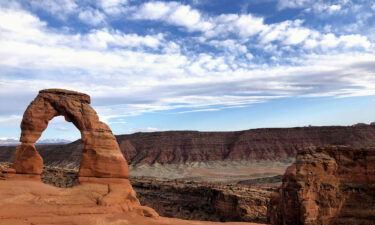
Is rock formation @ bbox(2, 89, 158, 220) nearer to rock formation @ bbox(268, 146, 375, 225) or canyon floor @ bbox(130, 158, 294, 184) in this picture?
rock formation @ bbox(268, 146, 375, 225)

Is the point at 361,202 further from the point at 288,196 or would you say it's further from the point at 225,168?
the point at 225,168

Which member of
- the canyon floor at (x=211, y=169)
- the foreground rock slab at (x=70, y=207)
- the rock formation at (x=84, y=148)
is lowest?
the canyon floor at (x=211, y=169)

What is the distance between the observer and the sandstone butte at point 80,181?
60.6 ft

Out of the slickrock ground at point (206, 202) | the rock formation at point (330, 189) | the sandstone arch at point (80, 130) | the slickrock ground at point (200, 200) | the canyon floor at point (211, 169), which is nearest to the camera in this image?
the rock formation at point (330, 189)

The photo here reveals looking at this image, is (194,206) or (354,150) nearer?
(354,150)

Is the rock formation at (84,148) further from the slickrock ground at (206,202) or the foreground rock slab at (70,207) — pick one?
the slickrock ground at (206,202)

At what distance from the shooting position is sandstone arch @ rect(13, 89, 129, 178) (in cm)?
2314

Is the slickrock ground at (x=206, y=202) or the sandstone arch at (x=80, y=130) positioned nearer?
the sandstone arch at (x=80, y=130)

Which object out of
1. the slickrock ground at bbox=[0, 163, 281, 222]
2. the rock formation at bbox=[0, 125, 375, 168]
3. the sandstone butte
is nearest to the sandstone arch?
the sandstone butte

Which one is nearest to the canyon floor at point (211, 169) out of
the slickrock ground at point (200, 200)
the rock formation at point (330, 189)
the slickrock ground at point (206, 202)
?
the slickrock ground at point (200, 200)

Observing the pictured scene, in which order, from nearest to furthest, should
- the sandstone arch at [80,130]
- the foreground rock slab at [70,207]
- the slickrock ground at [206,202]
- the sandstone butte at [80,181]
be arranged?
the foreground rock slab at [70,207] < the sandstone butte at [80,181] < the sandstone arch at [80,130] < the slickrock ground at [206,202]

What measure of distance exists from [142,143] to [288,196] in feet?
361

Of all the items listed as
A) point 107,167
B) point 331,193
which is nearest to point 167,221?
point 107,167

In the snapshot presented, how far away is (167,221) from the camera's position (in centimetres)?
1936
